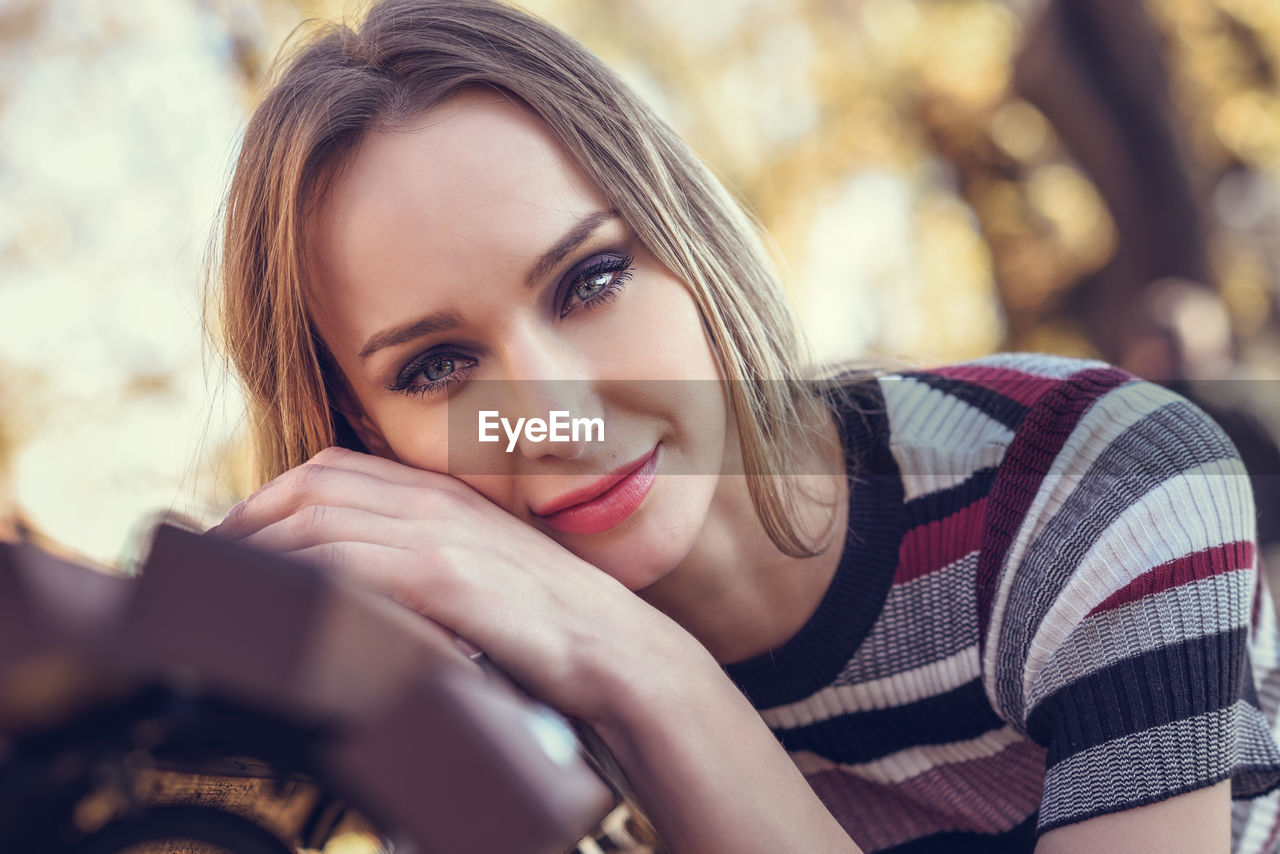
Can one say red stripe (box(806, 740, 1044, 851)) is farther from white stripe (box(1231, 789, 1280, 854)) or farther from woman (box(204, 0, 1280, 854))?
white stripe (box(1231, 789, 1280, 854))

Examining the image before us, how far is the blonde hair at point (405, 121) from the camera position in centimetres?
121

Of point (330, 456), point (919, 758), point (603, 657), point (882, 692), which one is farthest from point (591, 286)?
point (919, 758)

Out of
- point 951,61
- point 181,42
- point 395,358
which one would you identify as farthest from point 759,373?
point 951,61

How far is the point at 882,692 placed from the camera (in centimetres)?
133

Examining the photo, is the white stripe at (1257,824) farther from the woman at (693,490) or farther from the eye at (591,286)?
the eye at (591,286)

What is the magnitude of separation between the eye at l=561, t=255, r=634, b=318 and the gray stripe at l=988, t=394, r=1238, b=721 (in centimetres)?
61

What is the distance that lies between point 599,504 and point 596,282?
0.27 metres

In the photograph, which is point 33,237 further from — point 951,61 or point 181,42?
point 951,61

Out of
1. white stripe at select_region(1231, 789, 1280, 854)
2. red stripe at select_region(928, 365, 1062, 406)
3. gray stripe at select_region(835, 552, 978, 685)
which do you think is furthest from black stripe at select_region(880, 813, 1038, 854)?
red stripe at select_region(928, 365, 1062, 406)

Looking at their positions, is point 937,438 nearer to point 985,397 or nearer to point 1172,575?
point 985,397

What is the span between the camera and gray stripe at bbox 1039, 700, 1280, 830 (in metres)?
0.99

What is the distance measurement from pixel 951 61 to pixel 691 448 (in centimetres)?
739

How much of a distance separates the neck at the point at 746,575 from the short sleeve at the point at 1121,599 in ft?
0.77

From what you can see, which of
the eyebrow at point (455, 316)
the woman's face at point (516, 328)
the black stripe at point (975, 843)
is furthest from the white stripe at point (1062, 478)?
the eyebrow at point (455, 316)
